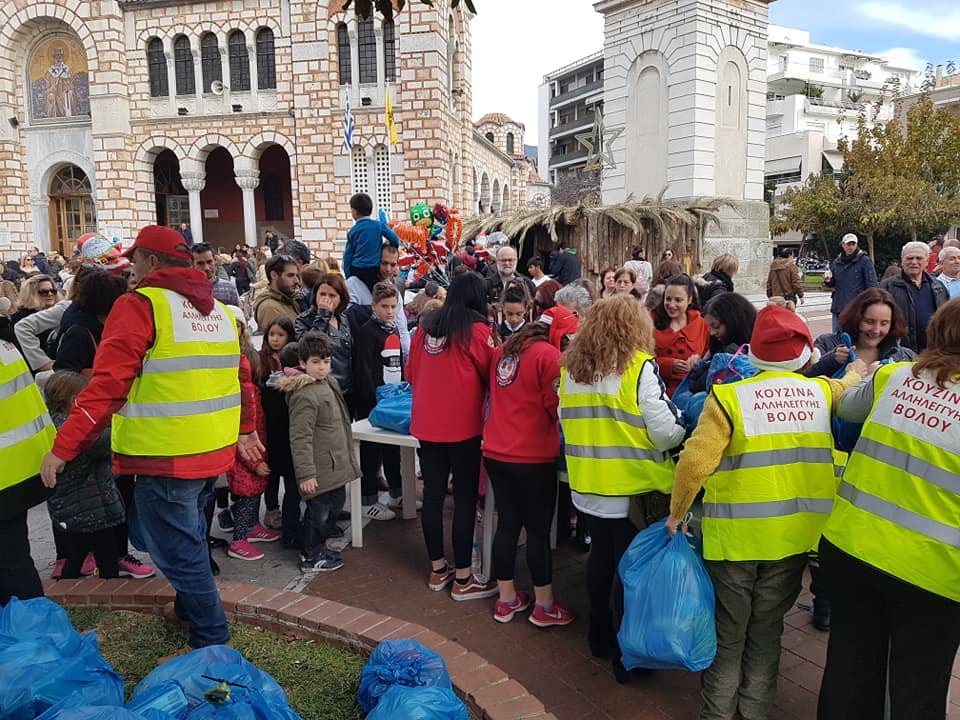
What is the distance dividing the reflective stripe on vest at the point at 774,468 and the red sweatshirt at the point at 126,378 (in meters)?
2.31

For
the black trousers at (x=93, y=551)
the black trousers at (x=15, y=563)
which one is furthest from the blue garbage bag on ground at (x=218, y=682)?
the black trousers at (x=93, y=551)

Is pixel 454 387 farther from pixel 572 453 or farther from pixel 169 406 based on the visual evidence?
pixel 169 406

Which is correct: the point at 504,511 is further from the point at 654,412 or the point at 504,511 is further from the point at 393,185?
the point at 393,185

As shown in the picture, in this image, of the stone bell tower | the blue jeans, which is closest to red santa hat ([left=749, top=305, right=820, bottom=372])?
the blue jeans

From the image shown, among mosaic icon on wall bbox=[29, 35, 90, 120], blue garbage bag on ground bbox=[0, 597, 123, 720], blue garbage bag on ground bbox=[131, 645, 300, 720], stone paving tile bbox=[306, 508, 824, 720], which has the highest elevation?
mosaic icon on wall bbox=[29, 35, 90, 120]

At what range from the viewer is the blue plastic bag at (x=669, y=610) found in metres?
2.81

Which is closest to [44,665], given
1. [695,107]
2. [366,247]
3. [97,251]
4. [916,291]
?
Answer: [97,251]

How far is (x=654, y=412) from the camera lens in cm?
321

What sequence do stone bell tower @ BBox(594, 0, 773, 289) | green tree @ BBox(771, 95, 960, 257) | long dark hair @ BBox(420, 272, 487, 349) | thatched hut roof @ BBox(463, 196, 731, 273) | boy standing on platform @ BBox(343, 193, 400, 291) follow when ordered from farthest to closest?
green tree @ BBox(771, 95, 960, 257) → stone bell tower @ BBox(594, 0, 773, 289) → thatched hut roof @ BBox(463, 196, 731, 273) → boy standing on platform @ BBox(343, 193, 400, 291) → long dark hair @ BBox(420, 272, 487, 349)

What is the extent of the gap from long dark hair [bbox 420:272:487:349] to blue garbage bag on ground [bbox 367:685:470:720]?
196 centimetres

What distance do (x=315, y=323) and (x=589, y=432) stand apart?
273 cm

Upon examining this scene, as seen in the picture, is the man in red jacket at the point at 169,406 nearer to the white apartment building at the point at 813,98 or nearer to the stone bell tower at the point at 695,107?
the stone bell tower at the point at 695,107

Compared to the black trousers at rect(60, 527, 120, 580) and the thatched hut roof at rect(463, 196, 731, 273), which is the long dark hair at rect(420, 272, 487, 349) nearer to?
the black trousers at rect(60, 527, 120, 580)

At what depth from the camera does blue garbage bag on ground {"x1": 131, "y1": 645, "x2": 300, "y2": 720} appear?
2.28 metres
